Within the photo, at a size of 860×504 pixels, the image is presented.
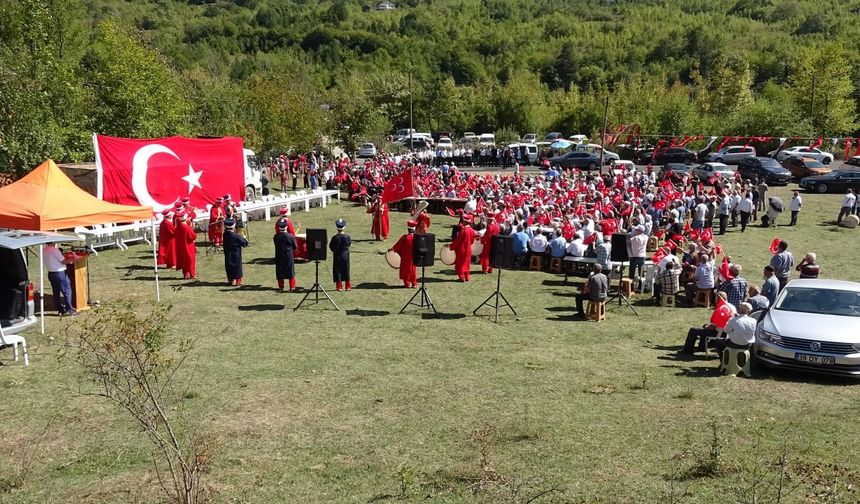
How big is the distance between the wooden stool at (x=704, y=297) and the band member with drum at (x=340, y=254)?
7.75m

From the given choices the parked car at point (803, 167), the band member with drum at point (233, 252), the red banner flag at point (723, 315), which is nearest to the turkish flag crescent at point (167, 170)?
the band member with drum at point (233, 252)

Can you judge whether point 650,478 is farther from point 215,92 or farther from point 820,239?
point 215,92

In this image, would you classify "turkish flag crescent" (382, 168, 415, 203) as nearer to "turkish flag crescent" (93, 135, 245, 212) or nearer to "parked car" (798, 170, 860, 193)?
"turkish flag crescent" (93, 135, 245, 212)

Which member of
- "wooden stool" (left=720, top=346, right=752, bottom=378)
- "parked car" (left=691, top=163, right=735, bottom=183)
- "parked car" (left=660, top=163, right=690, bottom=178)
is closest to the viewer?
"wooden stool" (left=720, top=346, right=752, bottom=378)

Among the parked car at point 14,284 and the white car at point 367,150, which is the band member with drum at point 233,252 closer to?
the parked car at point 14,284

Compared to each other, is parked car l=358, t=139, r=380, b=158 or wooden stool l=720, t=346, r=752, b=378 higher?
parked car l=358, t=139, r=380, b=158

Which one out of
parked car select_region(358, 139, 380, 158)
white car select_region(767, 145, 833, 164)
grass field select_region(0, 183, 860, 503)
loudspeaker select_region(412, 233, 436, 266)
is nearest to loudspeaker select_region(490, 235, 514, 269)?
grass field select_region(0, 183, 860, 503)

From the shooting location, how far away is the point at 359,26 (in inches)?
7219

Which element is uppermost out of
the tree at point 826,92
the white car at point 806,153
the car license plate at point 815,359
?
the tree at point 826,92

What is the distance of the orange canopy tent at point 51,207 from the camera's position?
13734mm

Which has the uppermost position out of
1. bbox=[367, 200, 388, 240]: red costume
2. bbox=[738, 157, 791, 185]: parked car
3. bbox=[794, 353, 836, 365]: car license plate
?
bbox=[738, 157, 791, 185]: parked car

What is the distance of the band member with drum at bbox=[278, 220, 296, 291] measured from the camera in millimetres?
16609

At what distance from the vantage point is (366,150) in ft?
204

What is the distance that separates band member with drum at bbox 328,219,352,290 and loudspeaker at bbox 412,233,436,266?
228 centimetres
